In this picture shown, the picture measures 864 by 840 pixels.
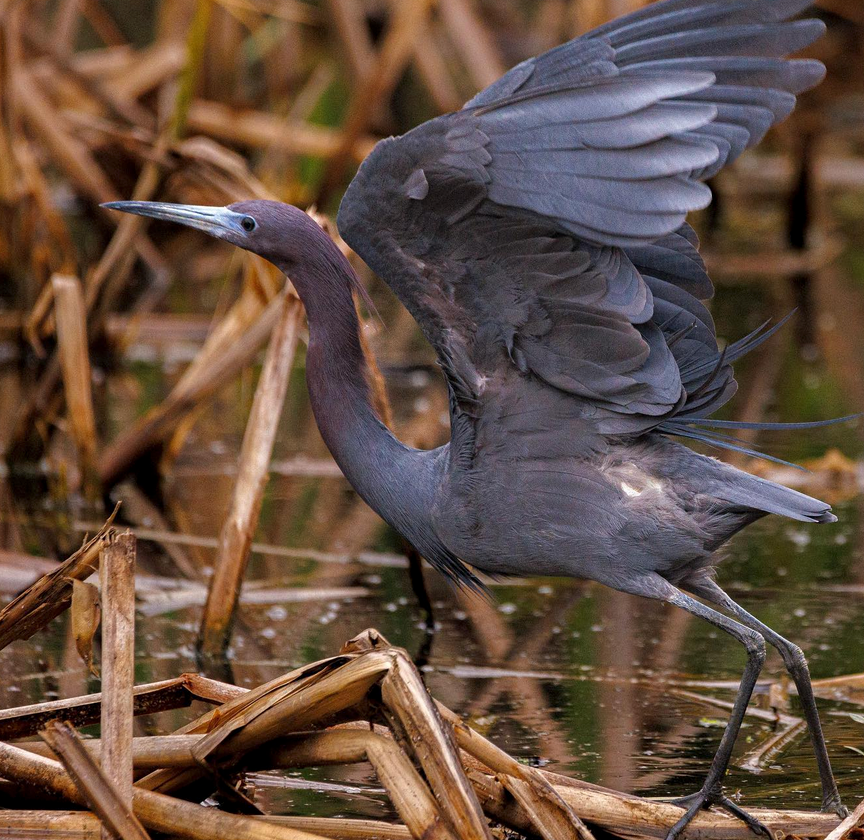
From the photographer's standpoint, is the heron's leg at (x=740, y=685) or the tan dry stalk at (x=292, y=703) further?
the heron's leg at (x=740, y=685)

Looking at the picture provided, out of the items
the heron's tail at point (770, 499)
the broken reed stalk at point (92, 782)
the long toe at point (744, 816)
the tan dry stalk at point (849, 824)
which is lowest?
the long toe at point (744, 816)

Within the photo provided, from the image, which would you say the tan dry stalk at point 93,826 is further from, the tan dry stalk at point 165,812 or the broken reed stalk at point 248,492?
the broken reed stalk at point 248,492

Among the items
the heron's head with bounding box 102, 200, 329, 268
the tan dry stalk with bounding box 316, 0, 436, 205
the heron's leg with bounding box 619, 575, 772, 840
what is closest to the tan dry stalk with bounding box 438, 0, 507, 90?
the tan dry stalk with bounding box 316, 0, 436, 205

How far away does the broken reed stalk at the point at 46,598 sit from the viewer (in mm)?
3016

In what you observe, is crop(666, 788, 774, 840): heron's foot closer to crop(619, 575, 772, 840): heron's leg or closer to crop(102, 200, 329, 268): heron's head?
crop(619, 575, 772, 840): heron's leg

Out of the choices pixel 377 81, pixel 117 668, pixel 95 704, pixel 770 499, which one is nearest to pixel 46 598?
pixel 95 704

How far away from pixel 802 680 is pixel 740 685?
0.15 metres

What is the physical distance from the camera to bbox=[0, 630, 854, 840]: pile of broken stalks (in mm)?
2752

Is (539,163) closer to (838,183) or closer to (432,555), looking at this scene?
(432,555)

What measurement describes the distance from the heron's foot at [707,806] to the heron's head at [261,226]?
5.19ft

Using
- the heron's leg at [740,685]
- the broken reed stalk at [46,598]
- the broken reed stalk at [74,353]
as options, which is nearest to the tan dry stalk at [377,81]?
the broken reed stalk at [74,353]

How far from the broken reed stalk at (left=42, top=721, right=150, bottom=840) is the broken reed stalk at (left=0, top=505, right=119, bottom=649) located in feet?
1.24

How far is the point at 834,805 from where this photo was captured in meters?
3.25

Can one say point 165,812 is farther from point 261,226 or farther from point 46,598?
point 261,226
